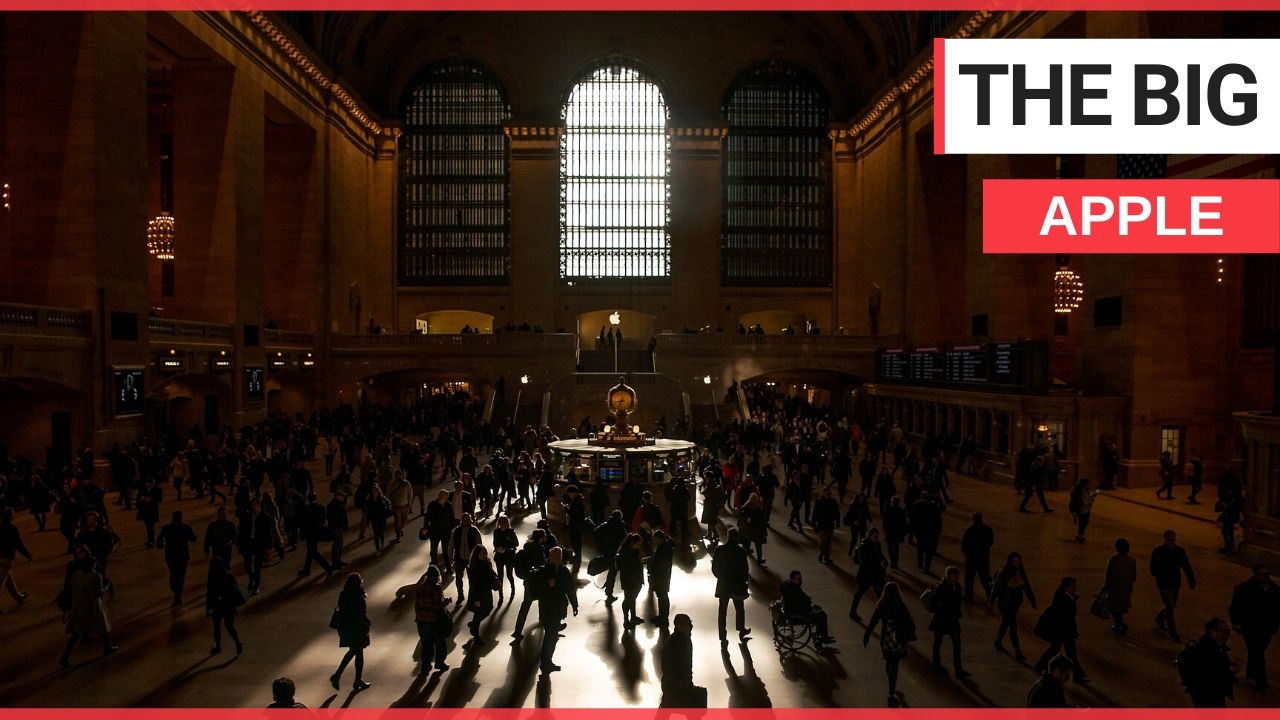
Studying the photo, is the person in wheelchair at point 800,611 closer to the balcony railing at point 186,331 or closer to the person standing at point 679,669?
the person standing at point 679,669

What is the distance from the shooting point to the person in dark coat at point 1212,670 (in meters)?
6.85

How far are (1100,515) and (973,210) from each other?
47.0ft

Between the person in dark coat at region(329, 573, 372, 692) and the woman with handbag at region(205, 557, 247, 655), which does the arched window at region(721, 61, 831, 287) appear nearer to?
the woman with handbag at region(205, 557, 247, 655)

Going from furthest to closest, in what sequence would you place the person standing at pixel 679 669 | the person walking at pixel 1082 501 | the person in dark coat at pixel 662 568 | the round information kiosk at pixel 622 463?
1. the round information kiosk at pixel 622 463
2. the person walking at pixel 1082 501
3. the person in dark coat at pixel 662 568
4. the person standing at pixel 679 669

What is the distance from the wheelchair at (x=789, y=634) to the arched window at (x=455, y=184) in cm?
3929

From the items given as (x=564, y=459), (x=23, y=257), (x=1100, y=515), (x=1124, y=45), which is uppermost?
(x=1124, y=45)

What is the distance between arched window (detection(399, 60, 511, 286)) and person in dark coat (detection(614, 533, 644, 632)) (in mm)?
38083

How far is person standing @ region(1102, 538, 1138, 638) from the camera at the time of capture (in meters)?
9.62

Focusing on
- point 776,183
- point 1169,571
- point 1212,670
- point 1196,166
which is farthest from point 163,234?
point 776,183

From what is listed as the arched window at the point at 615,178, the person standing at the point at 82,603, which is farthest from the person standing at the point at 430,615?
the arched window at the point at 615,178

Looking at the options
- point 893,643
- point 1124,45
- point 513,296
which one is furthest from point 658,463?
point 513,296

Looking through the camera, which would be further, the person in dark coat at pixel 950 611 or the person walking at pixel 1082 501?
the person walking at pixel 1082 501

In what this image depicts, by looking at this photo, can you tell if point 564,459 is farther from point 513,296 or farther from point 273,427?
point 513,296

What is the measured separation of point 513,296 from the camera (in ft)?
151
